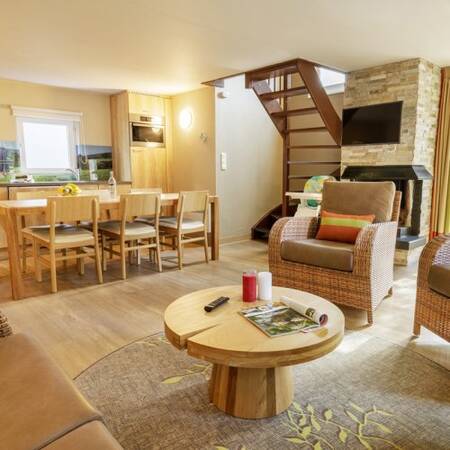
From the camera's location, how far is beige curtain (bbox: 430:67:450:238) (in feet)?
14.1

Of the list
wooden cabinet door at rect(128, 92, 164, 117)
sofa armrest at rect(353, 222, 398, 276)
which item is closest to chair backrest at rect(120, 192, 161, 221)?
sofa armrest at rect(353, 222, 398, 276)

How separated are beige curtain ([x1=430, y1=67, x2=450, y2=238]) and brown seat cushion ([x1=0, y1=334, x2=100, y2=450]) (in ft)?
15.0

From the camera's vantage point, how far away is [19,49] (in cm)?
363

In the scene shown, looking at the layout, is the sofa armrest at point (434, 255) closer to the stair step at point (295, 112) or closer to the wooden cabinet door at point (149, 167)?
the stair step at point (295, 112)

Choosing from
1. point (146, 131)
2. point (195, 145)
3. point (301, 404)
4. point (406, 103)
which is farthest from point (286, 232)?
point (146, 131)

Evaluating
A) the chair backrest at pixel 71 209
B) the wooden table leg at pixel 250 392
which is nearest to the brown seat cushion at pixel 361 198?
the wooden table leg at pixel 250 392

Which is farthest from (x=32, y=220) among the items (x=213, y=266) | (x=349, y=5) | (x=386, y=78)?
(x=386, y=78)

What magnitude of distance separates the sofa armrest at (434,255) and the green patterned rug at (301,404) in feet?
1.52

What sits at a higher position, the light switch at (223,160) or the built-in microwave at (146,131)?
the built-in microwave at (146,131)

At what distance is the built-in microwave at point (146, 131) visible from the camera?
5480 millimetres

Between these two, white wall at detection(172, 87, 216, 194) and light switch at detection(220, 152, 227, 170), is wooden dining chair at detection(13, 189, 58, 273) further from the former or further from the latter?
light switch at detection(220, 152, 227, 170)

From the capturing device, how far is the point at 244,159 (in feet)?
18.0

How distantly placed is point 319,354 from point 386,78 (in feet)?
12.6

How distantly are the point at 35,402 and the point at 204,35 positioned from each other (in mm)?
3157
